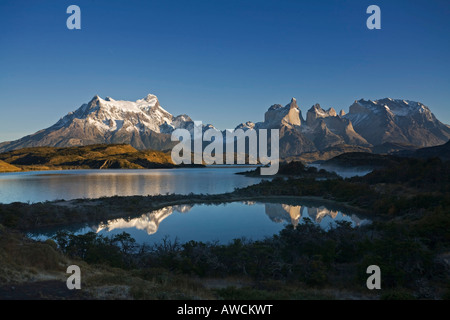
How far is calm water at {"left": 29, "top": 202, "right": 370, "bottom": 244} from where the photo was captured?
1088 inches

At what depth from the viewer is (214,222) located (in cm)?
3338

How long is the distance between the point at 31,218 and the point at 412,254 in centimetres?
3514

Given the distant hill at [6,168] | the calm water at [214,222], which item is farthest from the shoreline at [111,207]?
the distant hill at [6,168]

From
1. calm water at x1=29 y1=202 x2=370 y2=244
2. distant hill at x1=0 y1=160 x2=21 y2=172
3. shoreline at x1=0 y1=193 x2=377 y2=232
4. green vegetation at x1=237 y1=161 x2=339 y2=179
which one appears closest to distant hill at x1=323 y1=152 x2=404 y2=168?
green vegetation at x1=237 y1=161 x2=339 y2=179

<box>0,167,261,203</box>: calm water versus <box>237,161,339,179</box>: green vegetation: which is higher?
<box>237,161,339,179</box>: green vegetation

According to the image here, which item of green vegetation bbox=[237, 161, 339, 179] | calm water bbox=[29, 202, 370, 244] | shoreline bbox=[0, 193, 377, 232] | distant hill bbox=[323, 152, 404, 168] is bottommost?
calm water bbox=[29, 202, 370, 244]

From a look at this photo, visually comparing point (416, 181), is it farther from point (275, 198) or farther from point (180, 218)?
point (180, 218)

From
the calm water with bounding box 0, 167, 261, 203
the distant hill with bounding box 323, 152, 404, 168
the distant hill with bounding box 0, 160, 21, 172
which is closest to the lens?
the calm water with bounding box 0, 167, 261, 203

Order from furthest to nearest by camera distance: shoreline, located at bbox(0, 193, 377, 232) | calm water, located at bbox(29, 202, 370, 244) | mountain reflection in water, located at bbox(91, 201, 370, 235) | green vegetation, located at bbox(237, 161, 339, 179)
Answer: green vegetation, located at bbox(237, 161, 339, 179) → shoreline, located at bbox(0, 193, 377, 232) → mountain reflection in water, located at bbox(91, 201, 370, 235) → calm water, located at bbox(29, 202, 370, 244)

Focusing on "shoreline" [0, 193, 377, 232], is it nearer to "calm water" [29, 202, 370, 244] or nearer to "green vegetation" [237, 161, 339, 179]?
"calm water" [29, 202, 370, 244]

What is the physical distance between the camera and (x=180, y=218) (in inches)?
1412
